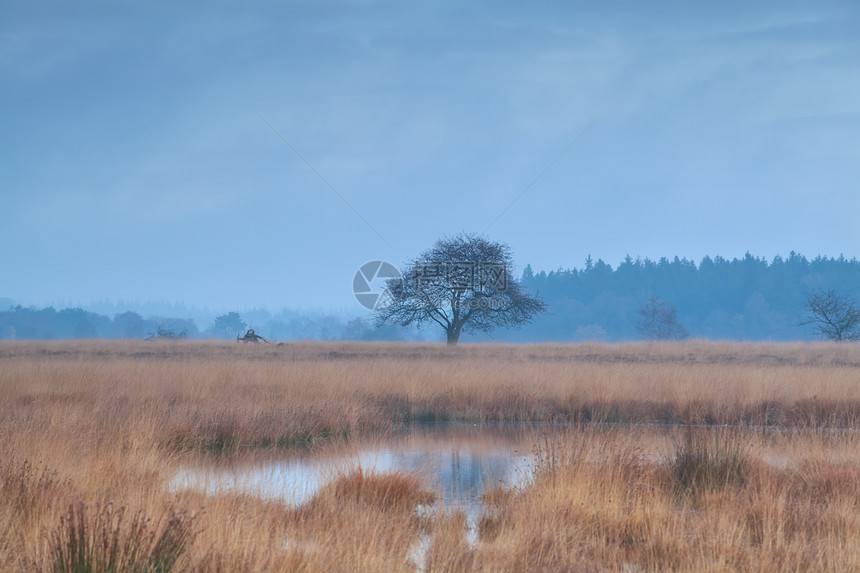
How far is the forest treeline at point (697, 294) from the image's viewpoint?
373ft

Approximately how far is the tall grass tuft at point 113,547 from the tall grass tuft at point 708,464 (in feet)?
18.1

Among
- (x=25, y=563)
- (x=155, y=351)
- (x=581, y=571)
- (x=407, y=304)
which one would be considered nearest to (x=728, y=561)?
→ (x=581, y=571)

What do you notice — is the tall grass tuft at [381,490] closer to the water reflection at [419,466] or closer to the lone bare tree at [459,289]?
the water reflection at [419,466]

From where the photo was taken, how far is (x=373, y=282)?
4225cm

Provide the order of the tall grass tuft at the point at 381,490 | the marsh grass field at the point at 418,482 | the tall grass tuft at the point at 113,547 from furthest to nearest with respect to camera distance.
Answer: the tall grass tuft at the point at 381,490 < the marsh grass field at the point at 418,482 < the tall grass tuft at the point at 113,547

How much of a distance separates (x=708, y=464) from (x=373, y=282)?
35.0 m

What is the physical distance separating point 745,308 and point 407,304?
9447cm

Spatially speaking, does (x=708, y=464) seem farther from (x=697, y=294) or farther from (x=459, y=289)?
(x=697, y=294)

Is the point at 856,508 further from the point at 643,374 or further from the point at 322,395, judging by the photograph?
the point at 643,374

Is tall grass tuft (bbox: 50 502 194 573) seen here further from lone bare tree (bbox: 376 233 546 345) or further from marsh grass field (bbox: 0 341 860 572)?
lone bare tree (bbox: 376 233 546 345)

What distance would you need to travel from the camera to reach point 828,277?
402 ft

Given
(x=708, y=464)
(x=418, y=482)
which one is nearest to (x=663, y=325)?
(x=708, y=464)

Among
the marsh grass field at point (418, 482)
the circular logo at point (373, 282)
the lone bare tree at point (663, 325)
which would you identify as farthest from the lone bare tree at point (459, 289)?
the lone bare tree at point (663, 325)

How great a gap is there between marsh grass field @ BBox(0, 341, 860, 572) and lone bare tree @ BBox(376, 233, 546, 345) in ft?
78.0
